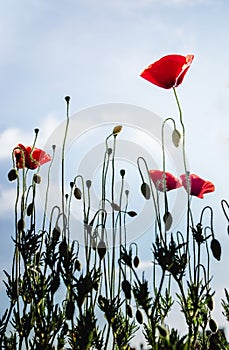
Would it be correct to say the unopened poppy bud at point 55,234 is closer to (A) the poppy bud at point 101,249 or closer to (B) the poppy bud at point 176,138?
(A) the poppy bud at point 101,249

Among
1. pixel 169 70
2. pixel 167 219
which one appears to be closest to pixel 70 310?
pixel 167 219

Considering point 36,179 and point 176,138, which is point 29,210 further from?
point 176,138

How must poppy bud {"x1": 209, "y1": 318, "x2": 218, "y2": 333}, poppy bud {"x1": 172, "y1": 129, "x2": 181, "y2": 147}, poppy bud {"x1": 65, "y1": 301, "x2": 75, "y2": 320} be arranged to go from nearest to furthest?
poppy bud {"x1": 65, "y1": 301, "x2": 75, "y2": 320}
poppy bud {"x1": 172, "y1": 129, "x2": 181, "y2": 147}
poppy bud {"x1": 209, "y1": 318, "x2": 218, "y2": 333}

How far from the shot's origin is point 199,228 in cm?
198

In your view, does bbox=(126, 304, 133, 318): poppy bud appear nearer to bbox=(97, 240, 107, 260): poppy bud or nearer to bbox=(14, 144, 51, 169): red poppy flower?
bbox=(97, 240, 107, 260): poppy bud

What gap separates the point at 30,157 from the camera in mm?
2230

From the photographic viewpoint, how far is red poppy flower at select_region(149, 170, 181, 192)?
82.0 inches

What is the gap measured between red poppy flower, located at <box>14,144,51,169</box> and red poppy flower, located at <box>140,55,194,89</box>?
524mm

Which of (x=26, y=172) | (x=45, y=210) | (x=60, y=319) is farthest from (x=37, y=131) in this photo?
(x=60, y=319)

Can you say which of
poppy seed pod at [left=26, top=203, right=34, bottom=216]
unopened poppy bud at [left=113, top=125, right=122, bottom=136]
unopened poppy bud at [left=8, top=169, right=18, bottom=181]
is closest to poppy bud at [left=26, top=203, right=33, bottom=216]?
poppy seed pod at [left=26, top=203, right=34, bottom=216]

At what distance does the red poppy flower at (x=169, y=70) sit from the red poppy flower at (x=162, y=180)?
31cm

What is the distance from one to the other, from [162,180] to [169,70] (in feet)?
1.24

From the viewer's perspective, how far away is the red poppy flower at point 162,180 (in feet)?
6.83

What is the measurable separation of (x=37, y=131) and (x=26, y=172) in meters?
0.16
